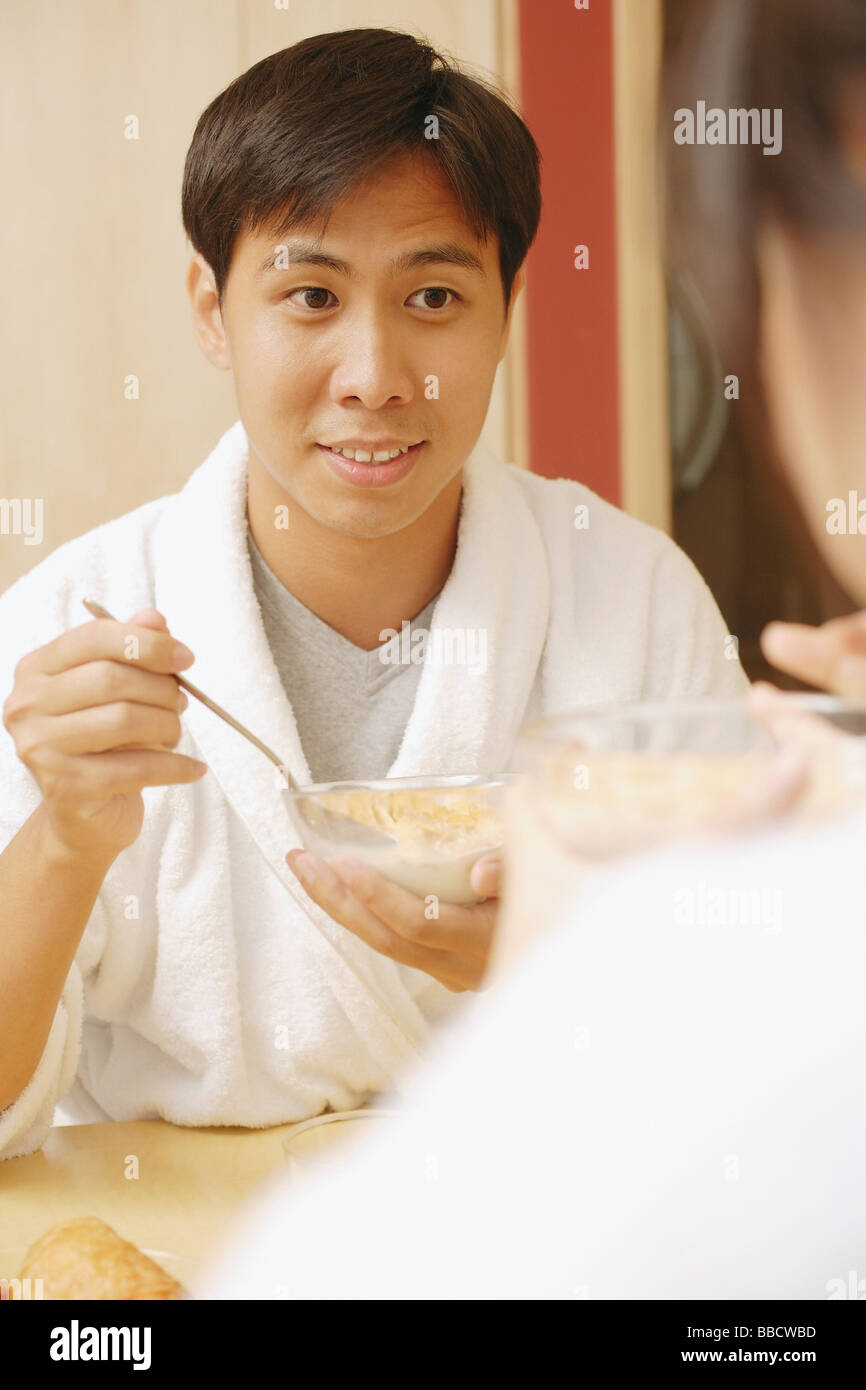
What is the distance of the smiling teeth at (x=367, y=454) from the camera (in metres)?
0.85

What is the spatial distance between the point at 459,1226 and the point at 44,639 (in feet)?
2.47

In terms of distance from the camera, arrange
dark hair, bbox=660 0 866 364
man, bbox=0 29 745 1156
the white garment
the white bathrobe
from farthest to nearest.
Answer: dark hair, bbox=660 0 866 364 → the white bathrobe → man, bbox=0 29 745 1156 → the white garment

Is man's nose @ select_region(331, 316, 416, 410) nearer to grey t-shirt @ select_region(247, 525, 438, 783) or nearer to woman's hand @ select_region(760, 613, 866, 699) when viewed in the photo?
grey t-shirt @ select_region(247, 525, 438, 783)

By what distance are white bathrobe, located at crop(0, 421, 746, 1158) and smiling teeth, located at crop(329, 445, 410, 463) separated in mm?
132

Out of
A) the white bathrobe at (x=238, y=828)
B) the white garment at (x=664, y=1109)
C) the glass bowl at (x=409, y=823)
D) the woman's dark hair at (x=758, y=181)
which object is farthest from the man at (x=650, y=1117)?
the woman's dark hair at (x=758, y=181)

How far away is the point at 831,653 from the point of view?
1.38 ft

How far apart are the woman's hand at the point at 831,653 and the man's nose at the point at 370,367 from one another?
1.48 feet

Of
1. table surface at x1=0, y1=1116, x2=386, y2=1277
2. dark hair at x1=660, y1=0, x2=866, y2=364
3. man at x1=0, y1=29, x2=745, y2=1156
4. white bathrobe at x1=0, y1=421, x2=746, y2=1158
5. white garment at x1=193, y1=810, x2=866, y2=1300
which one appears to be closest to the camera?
white garment at x1=193, y1=810, x2=866, y2=1300

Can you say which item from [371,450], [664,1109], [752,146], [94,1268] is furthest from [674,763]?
[752,146]

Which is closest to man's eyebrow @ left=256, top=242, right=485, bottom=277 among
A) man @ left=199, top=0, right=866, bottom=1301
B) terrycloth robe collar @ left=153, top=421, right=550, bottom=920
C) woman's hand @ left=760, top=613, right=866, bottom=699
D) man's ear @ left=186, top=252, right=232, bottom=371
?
man's ear @ left=186, top=252, right=232, bottom=371

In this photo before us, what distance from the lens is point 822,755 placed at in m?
0.25

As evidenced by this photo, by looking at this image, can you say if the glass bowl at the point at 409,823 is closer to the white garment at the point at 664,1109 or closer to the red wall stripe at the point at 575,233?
the white garment at the point at 664,1109

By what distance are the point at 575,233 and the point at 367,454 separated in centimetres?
81

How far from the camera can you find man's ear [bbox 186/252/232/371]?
3.02 feet
